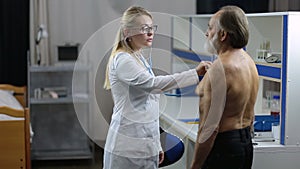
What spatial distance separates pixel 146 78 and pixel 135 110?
0.17 m

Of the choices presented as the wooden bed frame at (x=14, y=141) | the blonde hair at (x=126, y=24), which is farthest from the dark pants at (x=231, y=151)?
the wooden bed frame at (x=14, y=141)

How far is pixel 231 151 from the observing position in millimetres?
2287

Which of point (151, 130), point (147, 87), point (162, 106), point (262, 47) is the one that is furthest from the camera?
point (262, 47)

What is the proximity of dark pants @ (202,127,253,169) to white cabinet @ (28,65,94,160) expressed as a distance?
263cm

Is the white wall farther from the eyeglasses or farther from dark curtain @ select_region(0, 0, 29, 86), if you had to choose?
the eyeglasses

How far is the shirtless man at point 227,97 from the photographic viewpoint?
2.20m

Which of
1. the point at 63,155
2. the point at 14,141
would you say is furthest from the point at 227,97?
the point at 63,155

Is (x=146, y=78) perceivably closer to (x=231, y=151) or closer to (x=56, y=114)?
(x=231, y=151)

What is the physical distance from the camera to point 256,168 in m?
2.72

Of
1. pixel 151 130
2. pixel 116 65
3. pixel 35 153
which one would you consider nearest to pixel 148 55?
pixel 116 65

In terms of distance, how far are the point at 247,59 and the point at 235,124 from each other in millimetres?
303

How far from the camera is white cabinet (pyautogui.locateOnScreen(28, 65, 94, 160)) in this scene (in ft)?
16.0

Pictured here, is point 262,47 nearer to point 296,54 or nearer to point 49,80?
point 296,54

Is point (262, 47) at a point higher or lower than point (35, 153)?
higher
